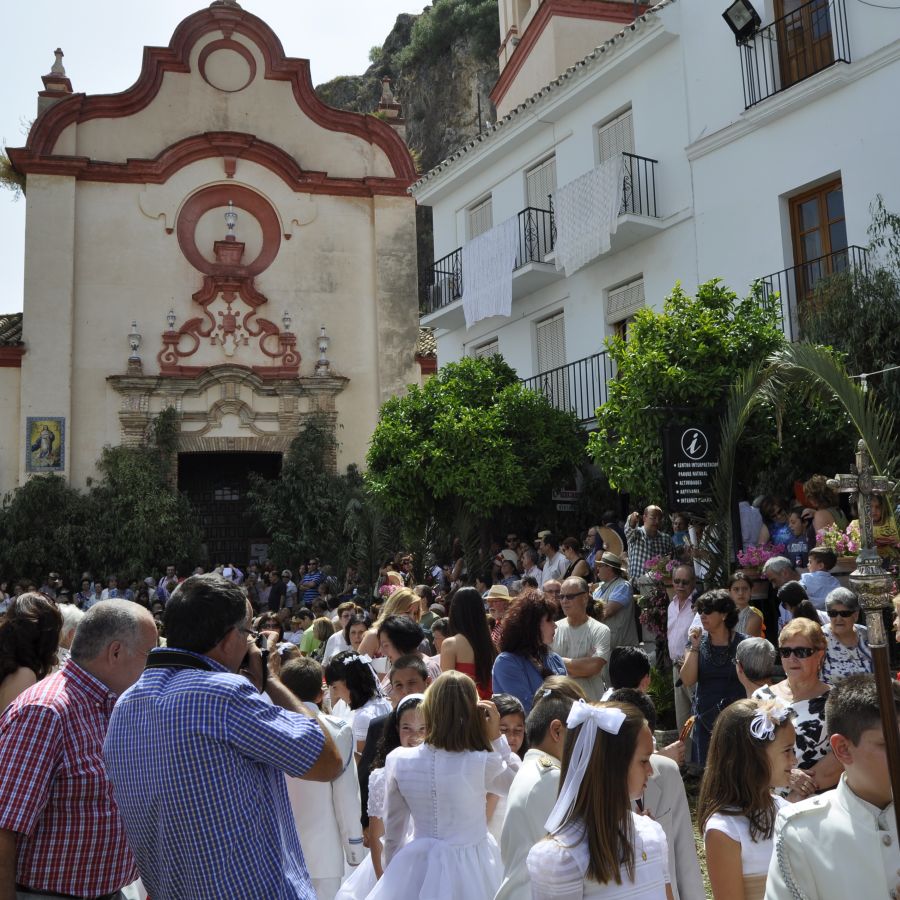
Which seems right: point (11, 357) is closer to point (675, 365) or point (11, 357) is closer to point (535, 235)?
point (535, 235)

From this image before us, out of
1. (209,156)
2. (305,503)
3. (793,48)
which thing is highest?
(209,156)

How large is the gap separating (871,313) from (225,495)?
1882 centimetres

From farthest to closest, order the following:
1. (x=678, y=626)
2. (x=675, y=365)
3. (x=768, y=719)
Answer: (x=675, y=365), (x=678, y=626), (x=768, y=719)

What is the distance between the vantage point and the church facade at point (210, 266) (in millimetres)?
26641

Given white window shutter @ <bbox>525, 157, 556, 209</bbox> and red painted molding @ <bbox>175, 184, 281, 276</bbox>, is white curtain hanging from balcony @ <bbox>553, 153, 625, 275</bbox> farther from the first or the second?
red painted molding @ <bbox>175, 184, 281, 276</bbox>

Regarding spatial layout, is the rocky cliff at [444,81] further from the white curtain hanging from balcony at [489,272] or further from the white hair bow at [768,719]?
the white hair bow at [768,719]

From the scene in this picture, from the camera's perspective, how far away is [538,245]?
66.8 feet

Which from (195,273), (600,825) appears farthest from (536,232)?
(600,825)

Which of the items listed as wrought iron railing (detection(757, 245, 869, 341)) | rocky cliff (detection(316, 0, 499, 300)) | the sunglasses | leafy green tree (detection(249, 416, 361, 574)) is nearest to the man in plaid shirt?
the sunglasses

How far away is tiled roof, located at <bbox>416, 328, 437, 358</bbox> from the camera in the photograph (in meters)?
29.1

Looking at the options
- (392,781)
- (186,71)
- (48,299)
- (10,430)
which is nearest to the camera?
(392,781)

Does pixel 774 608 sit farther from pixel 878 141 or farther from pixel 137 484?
pixel 137 484

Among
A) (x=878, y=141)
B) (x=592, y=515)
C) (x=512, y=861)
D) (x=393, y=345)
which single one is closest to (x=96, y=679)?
(x=512, y=861)

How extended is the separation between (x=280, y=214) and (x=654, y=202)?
1359 cm
